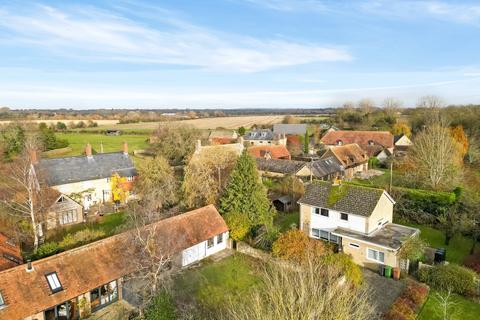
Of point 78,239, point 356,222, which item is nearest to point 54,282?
point 78,239

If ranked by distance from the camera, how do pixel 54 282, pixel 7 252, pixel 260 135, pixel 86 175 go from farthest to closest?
pixel 260 135, pixel 86 175, pixel 7 252, pixel 54 282

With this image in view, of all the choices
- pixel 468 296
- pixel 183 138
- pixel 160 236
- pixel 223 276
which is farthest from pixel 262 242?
pixel 183 138

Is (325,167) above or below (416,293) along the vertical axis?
above

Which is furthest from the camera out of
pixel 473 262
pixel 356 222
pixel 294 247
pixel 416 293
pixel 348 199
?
pixel 348 199

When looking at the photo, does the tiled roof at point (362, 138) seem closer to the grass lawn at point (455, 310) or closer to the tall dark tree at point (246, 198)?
the tall dark tree at point (246, 198)

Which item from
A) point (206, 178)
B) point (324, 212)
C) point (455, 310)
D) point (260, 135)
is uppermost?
point (260, 135)

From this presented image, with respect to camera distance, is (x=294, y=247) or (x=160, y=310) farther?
(x=294, y=247)

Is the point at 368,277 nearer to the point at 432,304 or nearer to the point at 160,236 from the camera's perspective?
the point at 432,304

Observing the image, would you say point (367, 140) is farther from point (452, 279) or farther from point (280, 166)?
point (452, 279)
